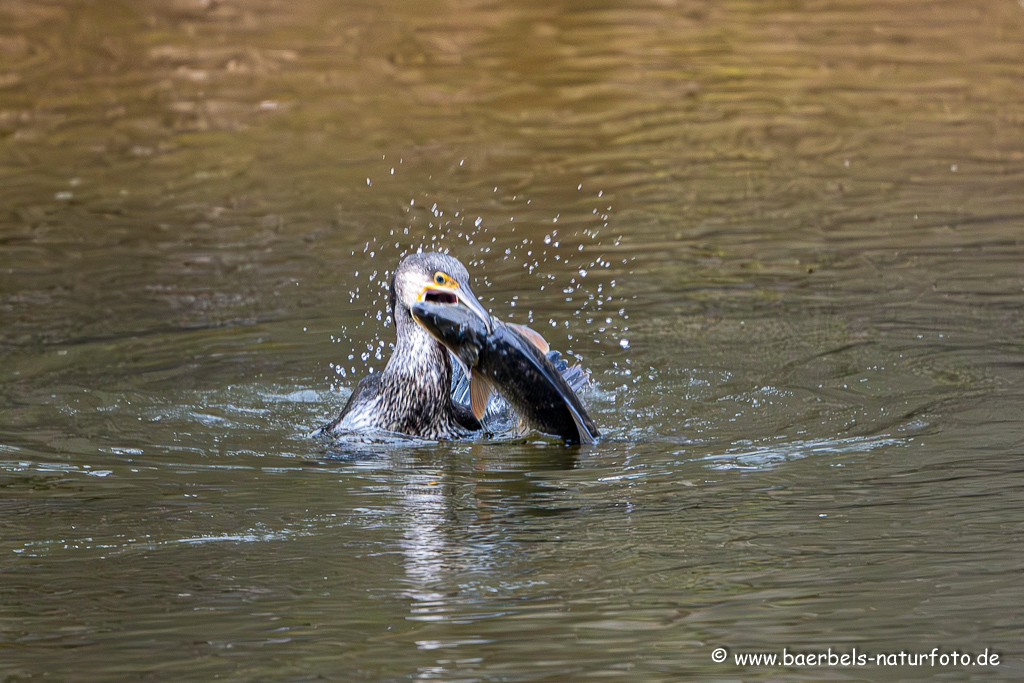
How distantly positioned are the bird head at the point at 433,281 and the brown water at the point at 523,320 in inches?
27.7

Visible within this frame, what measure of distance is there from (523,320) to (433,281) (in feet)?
8.05

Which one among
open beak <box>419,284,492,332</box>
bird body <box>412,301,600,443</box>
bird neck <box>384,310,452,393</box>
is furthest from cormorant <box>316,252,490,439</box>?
bird body <box>412,301,600,443</box>

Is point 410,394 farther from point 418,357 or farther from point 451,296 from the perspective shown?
point 451,296

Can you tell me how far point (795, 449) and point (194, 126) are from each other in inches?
381

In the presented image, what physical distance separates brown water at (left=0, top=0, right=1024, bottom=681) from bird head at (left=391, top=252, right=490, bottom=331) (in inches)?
27.7

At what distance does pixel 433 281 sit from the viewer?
6805mm

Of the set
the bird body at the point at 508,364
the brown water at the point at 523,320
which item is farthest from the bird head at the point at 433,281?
the brown water at the point at 523,320

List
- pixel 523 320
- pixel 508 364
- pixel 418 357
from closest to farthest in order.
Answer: pixel 508 364 → pixel 418 357 → pixel 523 320

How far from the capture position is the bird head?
22.3 ft

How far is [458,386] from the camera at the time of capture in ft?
25.0

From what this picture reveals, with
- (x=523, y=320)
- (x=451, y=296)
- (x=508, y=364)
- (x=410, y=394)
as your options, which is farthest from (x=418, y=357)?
(x=523, y=320)

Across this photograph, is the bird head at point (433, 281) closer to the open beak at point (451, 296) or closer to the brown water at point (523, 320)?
the open beak at point (451, 296)

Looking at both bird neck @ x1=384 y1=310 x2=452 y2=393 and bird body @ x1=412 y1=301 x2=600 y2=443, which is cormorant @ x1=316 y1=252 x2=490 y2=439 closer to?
bird neck @ x1=384 y1=310 x2=452 y2=393

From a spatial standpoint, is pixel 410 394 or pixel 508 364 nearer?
pixel 508 364
